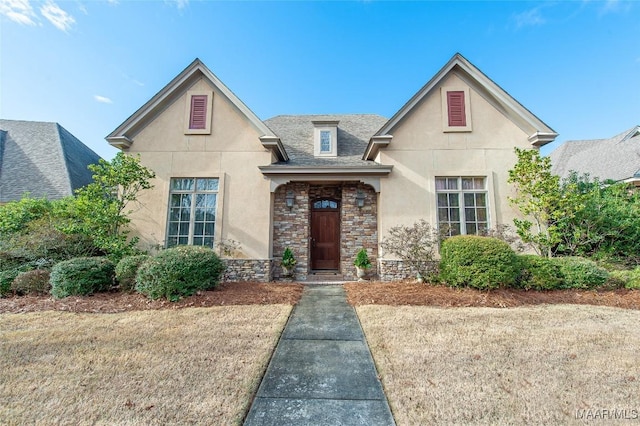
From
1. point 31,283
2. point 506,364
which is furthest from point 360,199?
point 31,283

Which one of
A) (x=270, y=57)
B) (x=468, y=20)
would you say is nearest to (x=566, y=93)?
(x=468, y=20)

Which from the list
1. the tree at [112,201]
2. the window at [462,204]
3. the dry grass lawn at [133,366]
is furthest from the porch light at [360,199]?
the tree at [112,201]

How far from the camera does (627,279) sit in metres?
6.95

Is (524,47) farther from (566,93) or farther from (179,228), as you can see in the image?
(179,228)

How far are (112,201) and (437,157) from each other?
1021cm

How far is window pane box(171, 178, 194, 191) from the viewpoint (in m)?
8.91

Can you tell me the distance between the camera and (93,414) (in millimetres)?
2430

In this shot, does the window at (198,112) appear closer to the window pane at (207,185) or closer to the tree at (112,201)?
the window pane at (207,185)

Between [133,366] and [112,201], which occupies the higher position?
[112,201]

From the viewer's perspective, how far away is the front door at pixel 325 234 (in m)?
9.73

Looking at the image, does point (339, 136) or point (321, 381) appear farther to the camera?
point (339, 136)

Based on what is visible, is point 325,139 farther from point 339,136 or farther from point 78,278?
point 78,278

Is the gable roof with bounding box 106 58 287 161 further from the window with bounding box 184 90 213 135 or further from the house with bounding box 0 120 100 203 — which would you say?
the house with bounding box 0 120 100 203

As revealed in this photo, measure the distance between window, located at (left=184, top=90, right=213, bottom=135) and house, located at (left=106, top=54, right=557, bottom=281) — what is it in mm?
34
